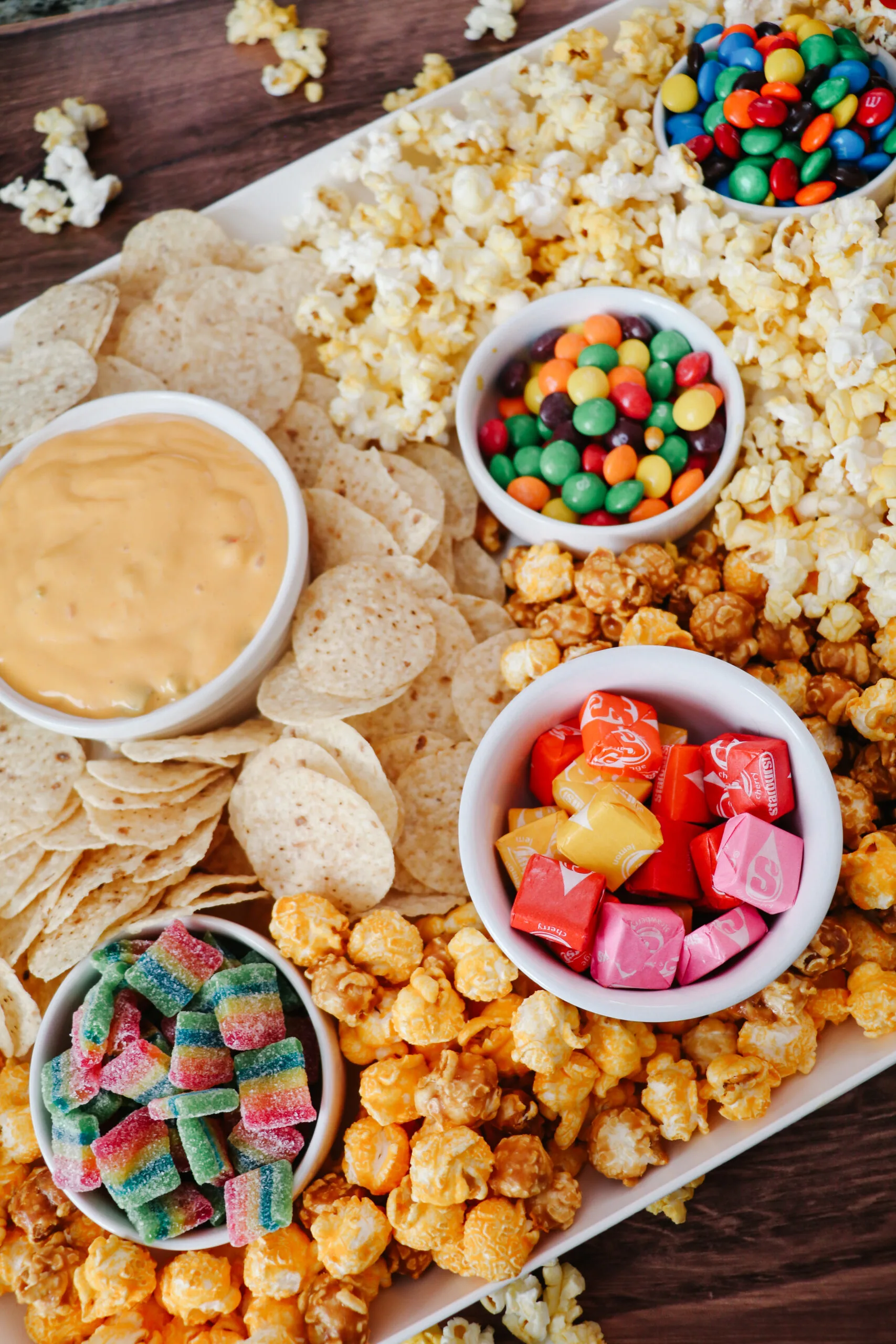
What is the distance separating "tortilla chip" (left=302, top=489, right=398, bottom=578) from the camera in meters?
1.97

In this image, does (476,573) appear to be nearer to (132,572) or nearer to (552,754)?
(552,754)

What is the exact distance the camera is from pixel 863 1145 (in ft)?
5.92

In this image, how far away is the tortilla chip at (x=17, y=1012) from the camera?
1.77m

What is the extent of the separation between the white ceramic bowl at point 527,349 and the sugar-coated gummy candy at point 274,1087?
3.25ft

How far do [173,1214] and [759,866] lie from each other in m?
0.99

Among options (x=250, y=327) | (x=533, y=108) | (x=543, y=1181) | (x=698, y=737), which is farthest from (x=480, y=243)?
(x=543, y=1181)

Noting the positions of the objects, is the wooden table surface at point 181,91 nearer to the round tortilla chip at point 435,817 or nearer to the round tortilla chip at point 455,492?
the round tortilla chip at point 455,492

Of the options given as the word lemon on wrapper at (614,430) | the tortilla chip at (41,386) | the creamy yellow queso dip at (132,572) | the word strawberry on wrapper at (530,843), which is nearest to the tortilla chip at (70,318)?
the tortilla chip at (41,386)

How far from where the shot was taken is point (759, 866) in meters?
1.46

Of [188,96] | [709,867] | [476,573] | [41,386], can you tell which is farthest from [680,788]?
[188,96]

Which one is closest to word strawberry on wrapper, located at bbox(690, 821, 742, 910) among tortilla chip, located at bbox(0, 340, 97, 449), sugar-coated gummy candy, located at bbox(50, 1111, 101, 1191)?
sugar-coated gummy candy, located at bbox(50, 1111, 101, 1191)

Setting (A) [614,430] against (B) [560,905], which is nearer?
(B) [560,905]

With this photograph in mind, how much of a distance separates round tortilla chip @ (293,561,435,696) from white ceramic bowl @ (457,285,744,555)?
0.27 meters

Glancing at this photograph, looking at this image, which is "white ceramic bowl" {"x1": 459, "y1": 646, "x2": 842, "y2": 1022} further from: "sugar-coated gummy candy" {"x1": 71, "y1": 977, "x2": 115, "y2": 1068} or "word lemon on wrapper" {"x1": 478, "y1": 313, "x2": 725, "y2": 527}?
"sugar-coated gummy candy" {"x1": 71, "y1": 977, "x2": 115, "y2": 1068}
